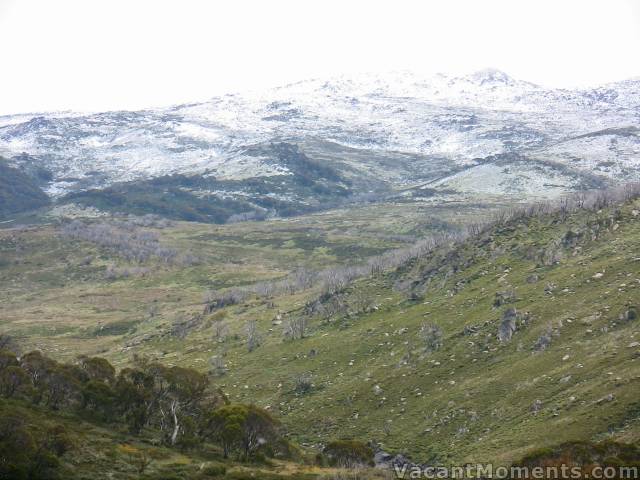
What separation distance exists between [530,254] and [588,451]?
64961 mm

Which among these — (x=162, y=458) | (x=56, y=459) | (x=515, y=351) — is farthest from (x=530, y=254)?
(x=56, y=459)

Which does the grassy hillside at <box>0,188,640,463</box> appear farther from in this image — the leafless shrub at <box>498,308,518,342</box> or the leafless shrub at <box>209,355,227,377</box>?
the leafless shrub at <box>209,355,227,377</box>

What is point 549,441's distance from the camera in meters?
46.4

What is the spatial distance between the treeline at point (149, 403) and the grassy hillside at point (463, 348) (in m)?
12.0

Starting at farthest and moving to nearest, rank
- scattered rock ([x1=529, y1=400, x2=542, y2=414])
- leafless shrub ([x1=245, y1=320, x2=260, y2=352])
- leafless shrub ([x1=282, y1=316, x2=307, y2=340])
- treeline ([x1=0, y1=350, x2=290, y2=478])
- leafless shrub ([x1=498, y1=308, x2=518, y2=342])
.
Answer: leafless shrub ([x1=245, y1=320, x2=260, y2=352]) < leafless shrub ([x1=282, y1=316, x2=307, y2=340]) < leafless shrub ([x1=498, y1=308, x2=518, y2=342]) < treeline ([x1=0, y1=350, x2=290, y2=478]) < scattered rock ([x1=529, y1=400, x2=542, y2=414])

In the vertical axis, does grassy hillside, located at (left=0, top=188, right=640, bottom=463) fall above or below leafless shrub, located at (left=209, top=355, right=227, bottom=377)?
above

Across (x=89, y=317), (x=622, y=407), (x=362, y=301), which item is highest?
(x=622, y=407)

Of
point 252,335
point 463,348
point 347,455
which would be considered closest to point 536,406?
point 347,455

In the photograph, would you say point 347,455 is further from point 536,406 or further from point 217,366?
point 217,366

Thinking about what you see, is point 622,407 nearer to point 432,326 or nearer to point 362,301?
point 432,326

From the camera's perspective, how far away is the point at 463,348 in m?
74.8

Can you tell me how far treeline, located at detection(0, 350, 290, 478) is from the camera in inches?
2175

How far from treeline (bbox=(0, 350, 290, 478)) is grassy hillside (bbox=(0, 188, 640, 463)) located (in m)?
12.0

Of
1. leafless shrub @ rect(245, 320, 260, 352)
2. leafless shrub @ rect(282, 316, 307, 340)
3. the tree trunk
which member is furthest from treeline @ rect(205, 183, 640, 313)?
the tree trunk
